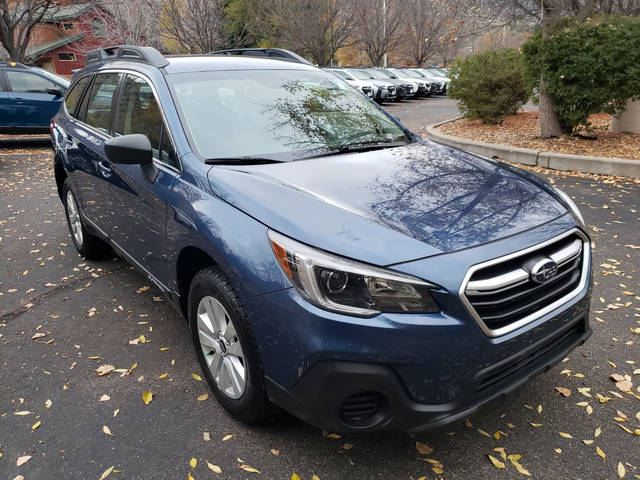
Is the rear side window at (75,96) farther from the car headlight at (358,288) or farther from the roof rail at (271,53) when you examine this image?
the car headlight at (358,288)

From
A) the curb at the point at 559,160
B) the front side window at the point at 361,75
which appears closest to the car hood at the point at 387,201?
the curb at the point at 559,160

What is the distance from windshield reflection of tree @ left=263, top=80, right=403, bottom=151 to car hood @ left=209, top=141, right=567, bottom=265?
0.26 m

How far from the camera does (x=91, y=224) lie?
4520 millimetres

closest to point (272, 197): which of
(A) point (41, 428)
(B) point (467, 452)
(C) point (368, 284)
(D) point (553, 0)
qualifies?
(C) point (368, 284)

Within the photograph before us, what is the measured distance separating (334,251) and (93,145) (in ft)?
9.25

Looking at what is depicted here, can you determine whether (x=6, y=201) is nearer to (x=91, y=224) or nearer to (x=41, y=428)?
(x=91, y=224)

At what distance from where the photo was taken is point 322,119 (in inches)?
134

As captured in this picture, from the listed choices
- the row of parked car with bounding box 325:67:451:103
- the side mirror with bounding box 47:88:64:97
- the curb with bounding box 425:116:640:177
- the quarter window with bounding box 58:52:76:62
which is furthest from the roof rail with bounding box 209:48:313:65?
the quarter window with bounding box 58:52:76:62

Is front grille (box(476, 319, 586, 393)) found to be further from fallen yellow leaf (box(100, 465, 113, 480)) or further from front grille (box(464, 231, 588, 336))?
fallen yellow leaf (box(100, 465, 113, 480))

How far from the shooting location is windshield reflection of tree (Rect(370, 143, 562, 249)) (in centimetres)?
225

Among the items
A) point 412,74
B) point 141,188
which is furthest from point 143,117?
point 412,74

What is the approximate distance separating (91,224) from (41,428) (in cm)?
215

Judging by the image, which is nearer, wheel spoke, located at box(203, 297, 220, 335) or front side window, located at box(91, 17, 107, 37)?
wheel spoke, located at box(203, 297, 220, 335)

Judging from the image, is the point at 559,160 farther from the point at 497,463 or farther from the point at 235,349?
the point at 235,349
